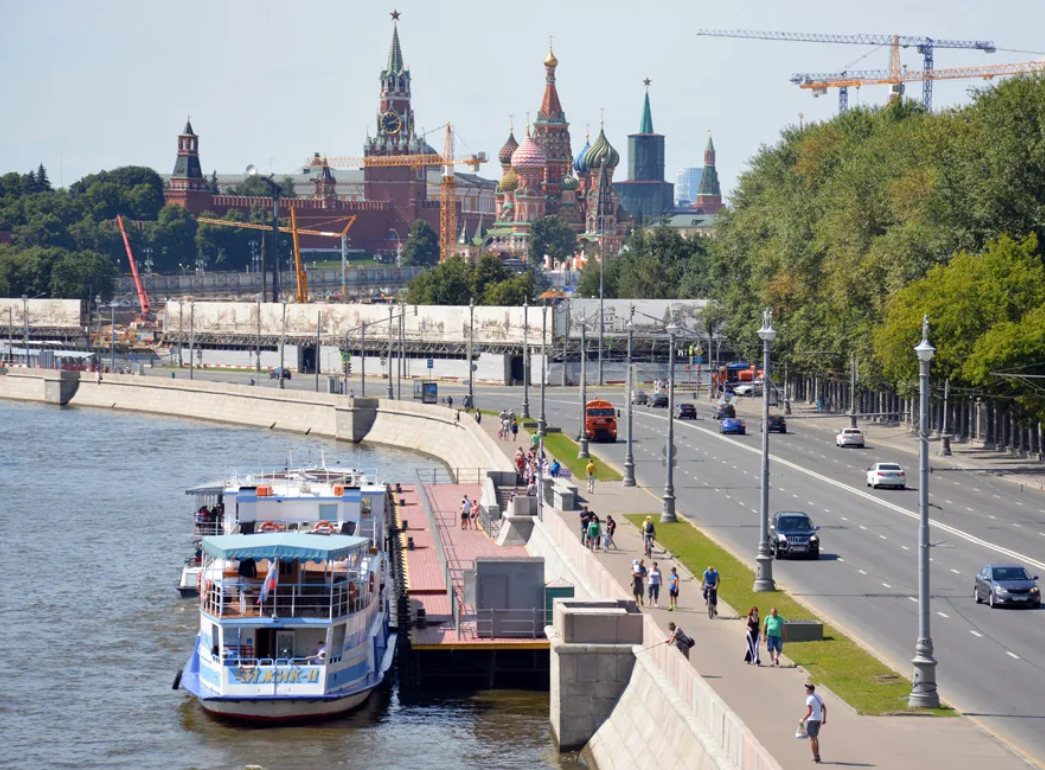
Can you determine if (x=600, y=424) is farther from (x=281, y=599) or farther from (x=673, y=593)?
(x=281, y=599)

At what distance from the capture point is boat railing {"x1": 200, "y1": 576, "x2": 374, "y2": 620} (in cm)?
4759

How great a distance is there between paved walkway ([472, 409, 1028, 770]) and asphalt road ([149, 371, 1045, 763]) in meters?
1.19

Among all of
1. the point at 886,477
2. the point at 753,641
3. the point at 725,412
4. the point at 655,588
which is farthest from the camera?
the point at 725,412

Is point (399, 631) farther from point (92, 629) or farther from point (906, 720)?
point (906, 720)

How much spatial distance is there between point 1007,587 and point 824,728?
15.4 m

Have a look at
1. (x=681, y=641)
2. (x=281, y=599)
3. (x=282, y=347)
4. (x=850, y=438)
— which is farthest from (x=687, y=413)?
(x=681, y=641)

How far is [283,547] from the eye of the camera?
48969mm

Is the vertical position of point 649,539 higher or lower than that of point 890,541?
higher

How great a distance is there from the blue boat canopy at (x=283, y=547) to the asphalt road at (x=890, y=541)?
12315 millimetres

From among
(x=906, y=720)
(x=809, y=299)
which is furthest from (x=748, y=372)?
(x=906, y=720)

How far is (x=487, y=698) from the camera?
1918 inches

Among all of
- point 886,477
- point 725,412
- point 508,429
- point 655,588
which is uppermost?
point 725,412

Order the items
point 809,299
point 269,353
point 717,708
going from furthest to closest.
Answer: point 269,353 < point 809,299 < point 717,708

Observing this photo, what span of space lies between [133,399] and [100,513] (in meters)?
72.8
